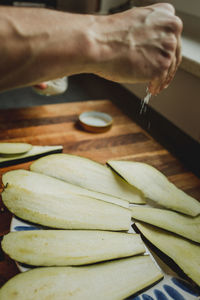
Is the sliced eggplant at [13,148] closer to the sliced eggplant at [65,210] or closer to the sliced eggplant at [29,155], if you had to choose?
the sliced eggplant at [29,155]

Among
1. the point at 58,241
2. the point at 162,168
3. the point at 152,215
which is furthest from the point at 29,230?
the point at 162,168

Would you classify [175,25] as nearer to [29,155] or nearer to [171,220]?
[171,220]

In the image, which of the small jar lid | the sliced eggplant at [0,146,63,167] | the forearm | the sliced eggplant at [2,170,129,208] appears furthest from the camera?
the small jar lid

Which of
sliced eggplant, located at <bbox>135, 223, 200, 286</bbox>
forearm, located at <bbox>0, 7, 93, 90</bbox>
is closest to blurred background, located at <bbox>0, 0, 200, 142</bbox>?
sliced eggplant, located at <bbox>135, 223, 200, 286</bbox>

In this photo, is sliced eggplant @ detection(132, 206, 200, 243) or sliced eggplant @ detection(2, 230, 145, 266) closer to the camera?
sliced eggplant @ detection(2, 230, 145, 266)

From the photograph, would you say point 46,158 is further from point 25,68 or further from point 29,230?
point 25,68

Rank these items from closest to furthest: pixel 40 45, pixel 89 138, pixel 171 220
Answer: pixel 40 45 → pixel 171 220 → pixel 89 138

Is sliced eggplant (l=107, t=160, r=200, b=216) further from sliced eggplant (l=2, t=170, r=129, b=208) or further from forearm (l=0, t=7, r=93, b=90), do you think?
forearm (l=0, t=7, r=93, b=90)

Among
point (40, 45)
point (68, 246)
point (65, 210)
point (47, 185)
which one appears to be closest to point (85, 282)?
point (68, 246)
